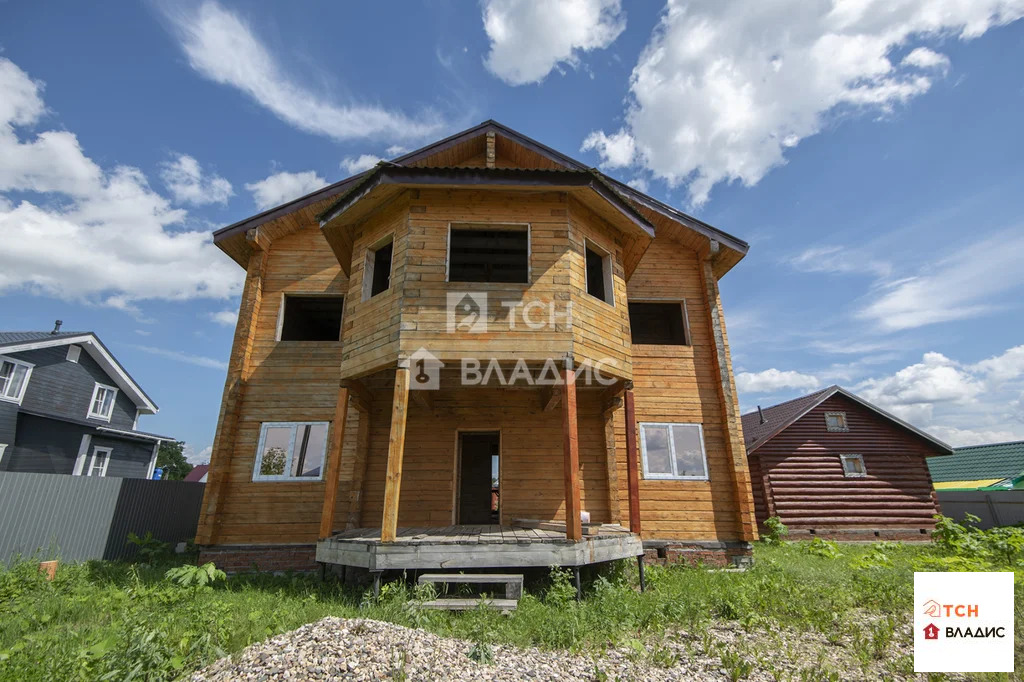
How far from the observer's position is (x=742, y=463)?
1044 cm

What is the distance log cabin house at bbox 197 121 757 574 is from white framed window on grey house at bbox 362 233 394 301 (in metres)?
0.06

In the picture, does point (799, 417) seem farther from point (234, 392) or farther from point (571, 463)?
point (234, 392)

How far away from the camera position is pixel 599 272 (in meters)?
11.5

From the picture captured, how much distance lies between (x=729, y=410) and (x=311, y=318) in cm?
1185

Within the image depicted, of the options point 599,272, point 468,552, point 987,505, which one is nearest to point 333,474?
point 468,552

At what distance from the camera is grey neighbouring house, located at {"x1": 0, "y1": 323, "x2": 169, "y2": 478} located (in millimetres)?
17578

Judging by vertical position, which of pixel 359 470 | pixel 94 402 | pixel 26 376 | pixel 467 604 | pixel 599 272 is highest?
pixel 599 272

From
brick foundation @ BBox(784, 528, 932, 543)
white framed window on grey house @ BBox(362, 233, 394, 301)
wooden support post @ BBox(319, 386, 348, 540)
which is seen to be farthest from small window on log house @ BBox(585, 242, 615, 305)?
brick foundation @ BBox(784, 528, 932, 543)

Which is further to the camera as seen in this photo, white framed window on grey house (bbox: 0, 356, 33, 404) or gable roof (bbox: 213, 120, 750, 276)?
white framed window on grey house (bbox: 0, 356, 33, 404)

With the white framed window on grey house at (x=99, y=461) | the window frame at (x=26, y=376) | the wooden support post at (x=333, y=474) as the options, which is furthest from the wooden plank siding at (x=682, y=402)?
the window frame at (x=26, y=376)

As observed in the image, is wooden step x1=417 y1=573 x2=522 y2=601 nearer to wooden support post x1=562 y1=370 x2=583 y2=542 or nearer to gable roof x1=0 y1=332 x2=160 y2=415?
wooden support post x1=562 y1=370 x2=583 y2=542

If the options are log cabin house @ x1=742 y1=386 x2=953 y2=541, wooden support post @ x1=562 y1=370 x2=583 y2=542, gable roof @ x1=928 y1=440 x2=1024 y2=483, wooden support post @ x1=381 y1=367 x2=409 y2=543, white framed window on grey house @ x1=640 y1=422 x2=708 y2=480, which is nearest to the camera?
wooden support post @ x1=381 y1=367 x2=409 y2=543

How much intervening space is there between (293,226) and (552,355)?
8.52m

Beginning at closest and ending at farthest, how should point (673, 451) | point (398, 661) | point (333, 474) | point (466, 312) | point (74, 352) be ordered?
point (398, 661) < point (466, 312) < point (333, 474) < point (673, 451) < point (74, 352)
